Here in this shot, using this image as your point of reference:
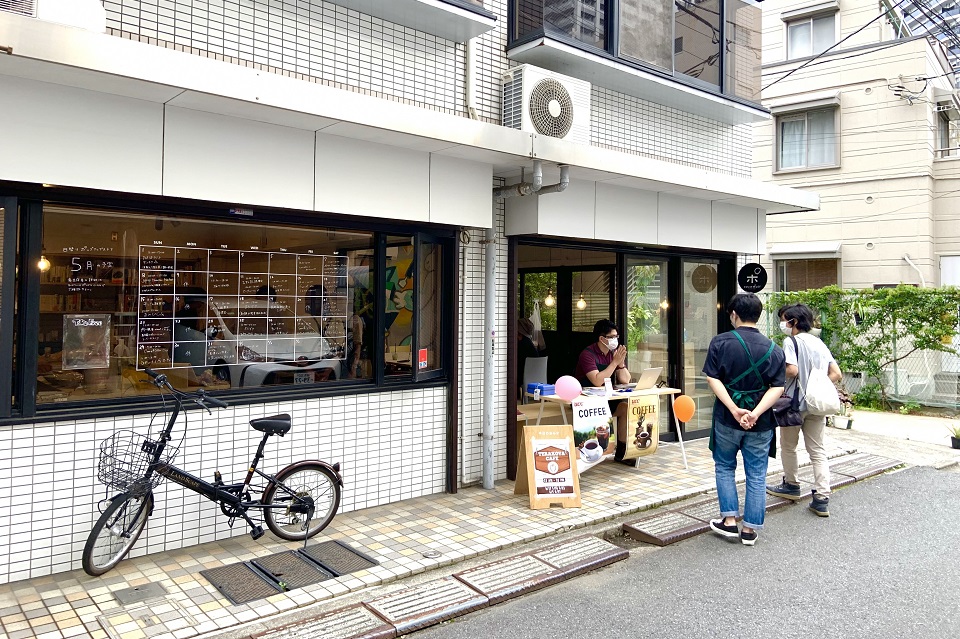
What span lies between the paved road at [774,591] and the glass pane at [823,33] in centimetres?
1578

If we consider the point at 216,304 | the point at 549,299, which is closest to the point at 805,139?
the point at 549,299

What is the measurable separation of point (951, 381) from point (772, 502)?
25.2 feet

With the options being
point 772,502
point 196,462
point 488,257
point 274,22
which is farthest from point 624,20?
point 196,462

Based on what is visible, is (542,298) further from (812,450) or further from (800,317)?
(812,450)

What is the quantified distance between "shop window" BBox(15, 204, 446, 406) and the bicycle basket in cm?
38

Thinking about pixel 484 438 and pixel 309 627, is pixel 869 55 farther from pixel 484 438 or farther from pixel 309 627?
pixel 309 627

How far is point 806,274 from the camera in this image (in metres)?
18.8

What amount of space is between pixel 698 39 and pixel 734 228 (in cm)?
255

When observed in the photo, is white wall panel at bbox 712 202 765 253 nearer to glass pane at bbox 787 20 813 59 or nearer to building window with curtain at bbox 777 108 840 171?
building window with curtain at bbox 777 108 840 171

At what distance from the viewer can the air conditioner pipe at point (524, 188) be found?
6.38 meters

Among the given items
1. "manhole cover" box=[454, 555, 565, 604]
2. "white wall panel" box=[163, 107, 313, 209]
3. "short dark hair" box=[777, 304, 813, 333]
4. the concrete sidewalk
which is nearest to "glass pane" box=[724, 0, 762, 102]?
"short dark hair" box=[777, 304, 813, 333]

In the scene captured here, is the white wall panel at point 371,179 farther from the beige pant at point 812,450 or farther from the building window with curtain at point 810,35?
the building window with curtain at point 810,35

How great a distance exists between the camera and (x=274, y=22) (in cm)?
555

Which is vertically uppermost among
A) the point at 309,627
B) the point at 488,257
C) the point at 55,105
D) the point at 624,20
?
the point at 624,20
